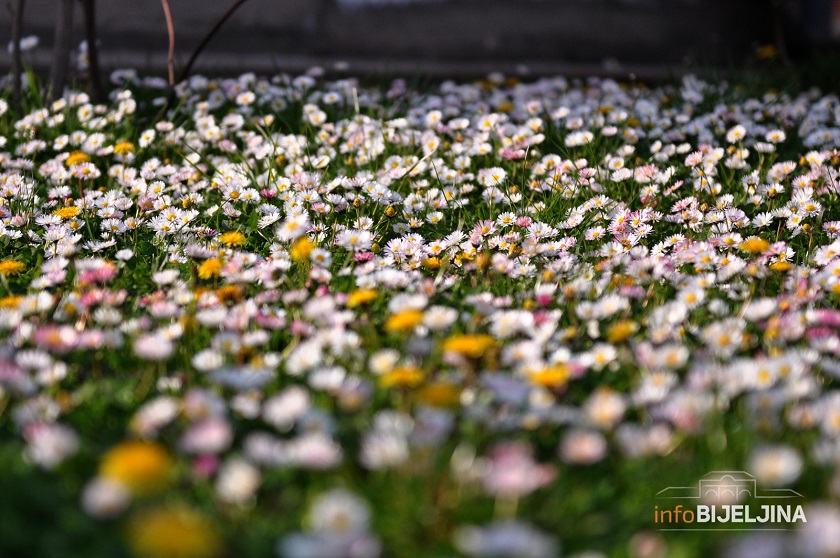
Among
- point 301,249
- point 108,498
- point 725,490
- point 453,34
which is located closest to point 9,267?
point 301,249

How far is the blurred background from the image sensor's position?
5375 millimetres

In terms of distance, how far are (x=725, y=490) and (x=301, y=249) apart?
106 centimetres

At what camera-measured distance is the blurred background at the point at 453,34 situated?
5.38 metres

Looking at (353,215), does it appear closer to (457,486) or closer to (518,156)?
(518,156)

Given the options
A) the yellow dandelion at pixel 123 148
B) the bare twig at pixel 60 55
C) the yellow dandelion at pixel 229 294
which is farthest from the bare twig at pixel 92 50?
the yellow dandelion at pixel 229 294

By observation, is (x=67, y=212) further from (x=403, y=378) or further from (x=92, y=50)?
(x=403, y=378)

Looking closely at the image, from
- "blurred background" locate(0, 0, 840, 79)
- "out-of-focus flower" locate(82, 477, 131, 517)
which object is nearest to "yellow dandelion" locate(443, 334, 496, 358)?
"out-of-focus flower" locate(82, 477, 131, 517)

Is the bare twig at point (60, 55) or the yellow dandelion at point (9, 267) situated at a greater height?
the bare twig at point (60, 55)

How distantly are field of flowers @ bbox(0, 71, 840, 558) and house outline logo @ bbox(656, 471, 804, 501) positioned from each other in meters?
0.02

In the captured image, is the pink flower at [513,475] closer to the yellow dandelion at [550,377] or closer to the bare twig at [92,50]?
the yellow dandelion at [550,377]

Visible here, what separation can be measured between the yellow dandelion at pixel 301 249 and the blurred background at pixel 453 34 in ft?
9.53

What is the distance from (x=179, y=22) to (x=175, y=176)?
9.20 feet

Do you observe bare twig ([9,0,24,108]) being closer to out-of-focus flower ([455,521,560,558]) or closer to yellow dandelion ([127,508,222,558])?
yellow dandelion ([127,508,222,558])

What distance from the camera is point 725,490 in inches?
51.6
